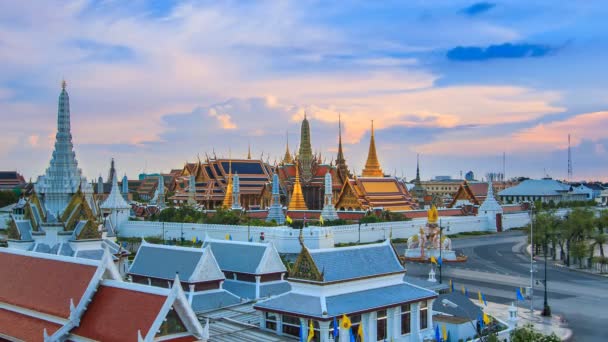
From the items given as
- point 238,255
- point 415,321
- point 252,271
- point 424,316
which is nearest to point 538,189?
point 238,255

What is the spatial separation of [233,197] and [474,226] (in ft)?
88.8

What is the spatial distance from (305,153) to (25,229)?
201 ft

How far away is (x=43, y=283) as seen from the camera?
842 inches

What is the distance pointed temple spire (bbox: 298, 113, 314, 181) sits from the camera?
3666 inches

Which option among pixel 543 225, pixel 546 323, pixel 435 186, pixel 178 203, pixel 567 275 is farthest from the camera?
pixel 435 186

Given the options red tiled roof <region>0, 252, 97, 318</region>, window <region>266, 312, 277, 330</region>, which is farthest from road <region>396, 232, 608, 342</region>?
red tiled roof <region>0, 252, 97, 318</region>

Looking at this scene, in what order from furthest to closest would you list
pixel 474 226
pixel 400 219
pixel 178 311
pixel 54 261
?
pixel 474 226 < pixel 400 219 < pixel 54 261 < pixel 178 311

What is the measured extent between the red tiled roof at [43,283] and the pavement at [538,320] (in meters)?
18.4

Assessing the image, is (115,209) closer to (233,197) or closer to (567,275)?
(233,197)

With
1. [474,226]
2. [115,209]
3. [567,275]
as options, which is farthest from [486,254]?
[115,209]

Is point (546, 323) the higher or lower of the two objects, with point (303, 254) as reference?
lower

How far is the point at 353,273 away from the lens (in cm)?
2381

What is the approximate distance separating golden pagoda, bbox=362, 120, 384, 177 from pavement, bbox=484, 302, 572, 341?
5706 centimetres

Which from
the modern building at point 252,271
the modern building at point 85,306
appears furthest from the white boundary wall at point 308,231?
the modern building at point 85,306
